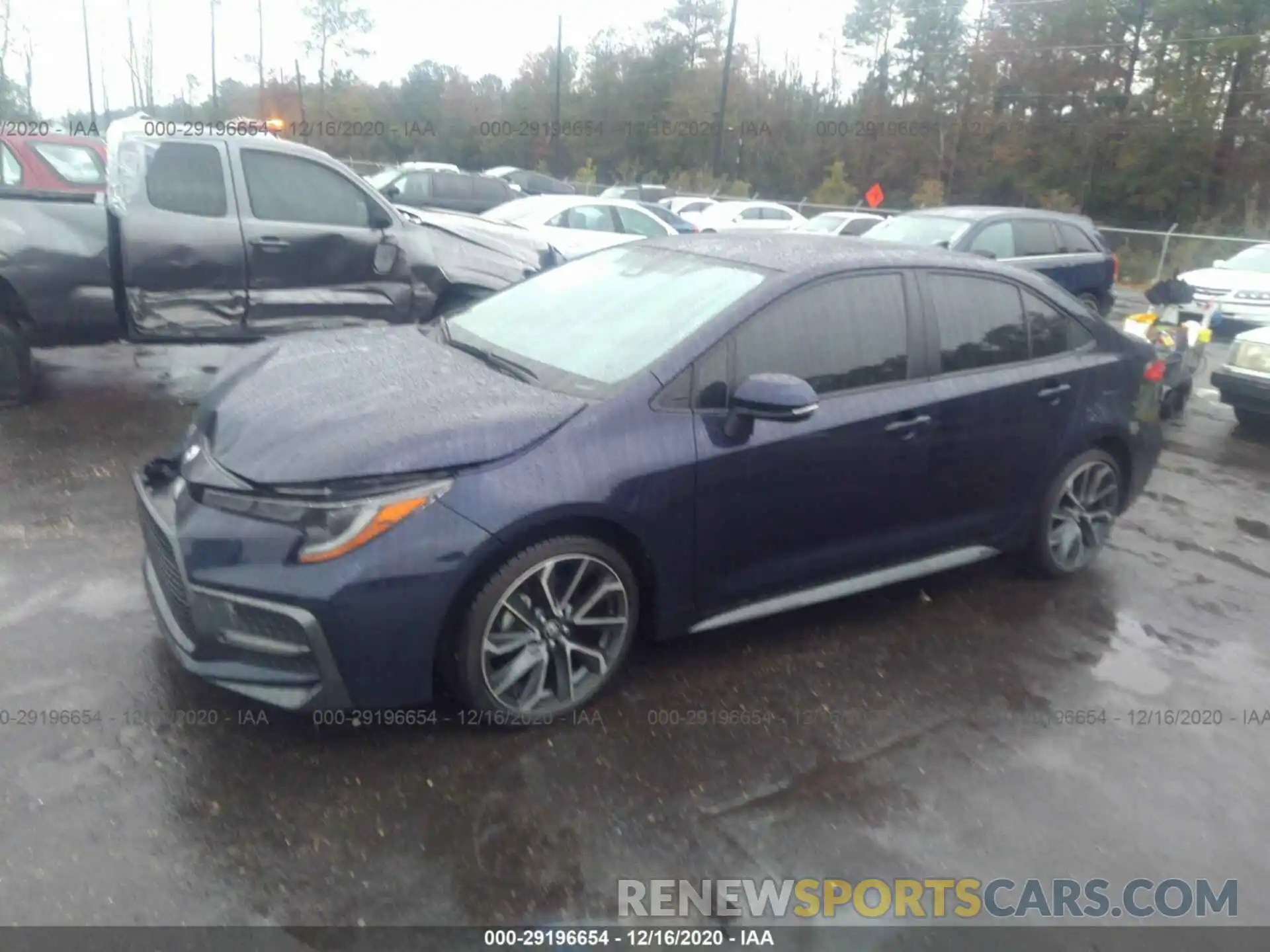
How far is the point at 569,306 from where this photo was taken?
177 inches

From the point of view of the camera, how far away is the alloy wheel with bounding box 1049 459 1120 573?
17.2 feet

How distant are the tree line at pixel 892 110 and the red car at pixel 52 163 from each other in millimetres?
24715

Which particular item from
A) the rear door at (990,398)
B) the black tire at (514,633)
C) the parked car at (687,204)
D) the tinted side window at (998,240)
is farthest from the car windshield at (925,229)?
the parked car at (687,204)

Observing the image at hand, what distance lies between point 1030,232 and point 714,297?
374 inches

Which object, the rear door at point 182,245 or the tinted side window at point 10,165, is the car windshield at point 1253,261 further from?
the tinted side window at point 10,165

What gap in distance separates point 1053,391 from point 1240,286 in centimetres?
1091

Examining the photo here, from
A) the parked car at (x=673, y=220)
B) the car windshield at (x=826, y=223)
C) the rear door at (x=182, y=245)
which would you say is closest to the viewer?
the rear door at (x=182, y=245)

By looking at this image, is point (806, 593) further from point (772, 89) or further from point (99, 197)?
point (772, 89)

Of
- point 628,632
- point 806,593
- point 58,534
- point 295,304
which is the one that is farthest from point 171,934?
point 295,304

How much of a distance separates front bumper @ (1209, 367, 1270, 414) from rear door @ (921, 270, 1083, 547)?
4.58 meters

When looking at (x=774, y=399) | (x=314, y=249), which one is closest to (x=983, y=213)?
(x=314, y=249)

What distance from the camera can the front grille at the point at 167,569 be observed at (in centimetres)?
338

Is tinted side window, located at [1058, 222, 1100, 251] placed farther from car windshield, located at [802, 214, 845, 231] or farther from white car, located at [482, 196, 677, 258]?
car windshield, located at [802, 214, 845, 231]

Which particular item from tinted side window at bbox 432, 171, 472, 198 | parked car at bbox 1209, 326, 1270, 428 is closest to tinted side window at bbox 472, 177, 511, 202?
tinted side window at bbox 432, 171, 472, 198
